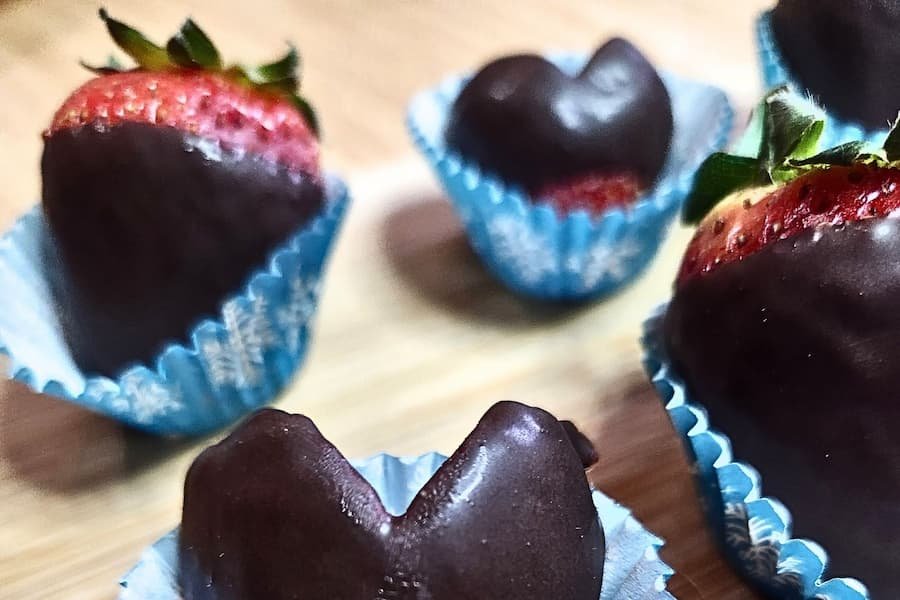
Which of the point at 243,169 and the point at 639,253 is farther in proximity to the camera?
the point at 639,253

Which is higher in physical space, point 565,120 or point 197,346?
point 565,120

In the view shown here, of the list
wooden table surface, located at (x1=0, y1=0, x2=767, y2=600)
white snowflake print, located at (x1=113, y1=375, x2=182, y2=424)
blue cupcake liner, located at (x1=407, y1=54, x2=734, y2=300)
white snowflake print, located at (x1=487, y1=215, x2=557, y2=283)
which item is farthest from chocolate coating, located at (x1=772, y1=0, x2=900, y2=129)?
white snowflake print, located at (x1=113, y1=375, x2=182, y2=424)

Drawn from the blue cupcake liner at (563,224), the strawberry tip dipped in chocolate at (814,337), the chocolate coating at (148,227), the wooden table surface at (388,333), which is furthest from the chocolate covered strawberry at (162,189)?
the strawberry tip dipped in chocolate at (814,337)

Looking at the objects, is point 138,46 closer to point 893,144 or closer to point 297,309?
point 297,309

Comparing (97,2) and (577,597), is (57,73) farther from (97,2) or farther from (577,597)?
(577,597)

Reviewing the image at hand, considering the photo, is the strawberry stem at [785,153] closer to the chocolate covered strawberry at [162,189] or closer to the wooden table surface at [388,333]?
the wooden table surface at [388,333]

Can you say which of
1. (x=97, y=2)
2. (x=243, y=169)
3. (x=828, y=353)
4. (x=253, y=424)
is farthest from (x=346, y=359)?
(x=97, y=2)

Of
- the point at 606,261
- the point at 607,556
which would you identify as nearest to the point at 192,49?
the point at 606,261

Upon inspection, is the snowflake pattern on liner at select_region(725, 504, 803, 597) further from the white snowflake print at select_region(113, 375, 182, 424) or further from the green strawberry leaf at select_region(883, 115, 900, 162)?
the white snowflake print at select_region(113, 375, 182, 424)
